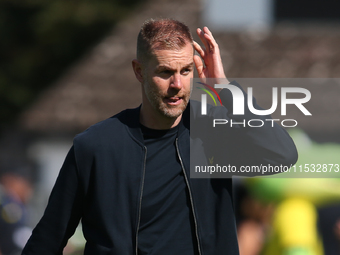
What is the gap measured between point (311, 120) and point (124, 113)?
7011mm

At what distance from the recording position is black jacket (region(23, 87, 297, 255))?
6.98 feet

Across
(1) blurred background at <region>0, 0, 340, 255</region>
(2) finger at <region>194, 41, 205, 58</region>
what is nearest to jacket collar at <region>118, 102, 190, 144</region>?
(2) finger at <region>194, 41, 205, 58</region>

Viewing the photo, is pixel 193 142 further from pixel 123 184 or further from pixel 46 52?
pixel 46 52

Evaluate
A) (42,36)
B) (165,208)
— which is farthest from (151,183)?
(42,36)

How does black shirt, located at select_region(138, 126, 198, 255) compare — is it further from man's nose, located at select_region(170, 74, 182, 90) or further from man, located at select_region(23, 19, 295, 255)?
man's nose, located at select_region(170, 74, 182, 90)

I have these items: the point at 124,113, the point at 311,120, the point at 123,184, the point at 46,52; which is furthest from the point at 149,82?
the point at 46,52

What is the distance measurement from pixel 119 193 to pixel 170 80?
517mm

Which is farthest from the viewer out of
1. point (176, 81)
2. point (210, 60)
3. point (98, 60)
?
point (98, 60)

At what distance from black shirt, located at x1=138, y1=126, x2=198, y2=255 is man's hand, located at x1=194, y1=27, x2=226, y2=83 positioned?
0.34 meters

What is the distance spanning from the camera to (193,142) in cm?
228

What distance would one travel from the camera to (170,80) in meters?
2.18

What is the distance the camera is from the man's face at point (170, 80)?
85.1 inches

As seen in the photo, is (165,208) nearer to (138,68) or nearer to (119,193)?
(119,193)

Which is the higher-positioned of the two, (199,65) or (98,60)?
(199,65)
